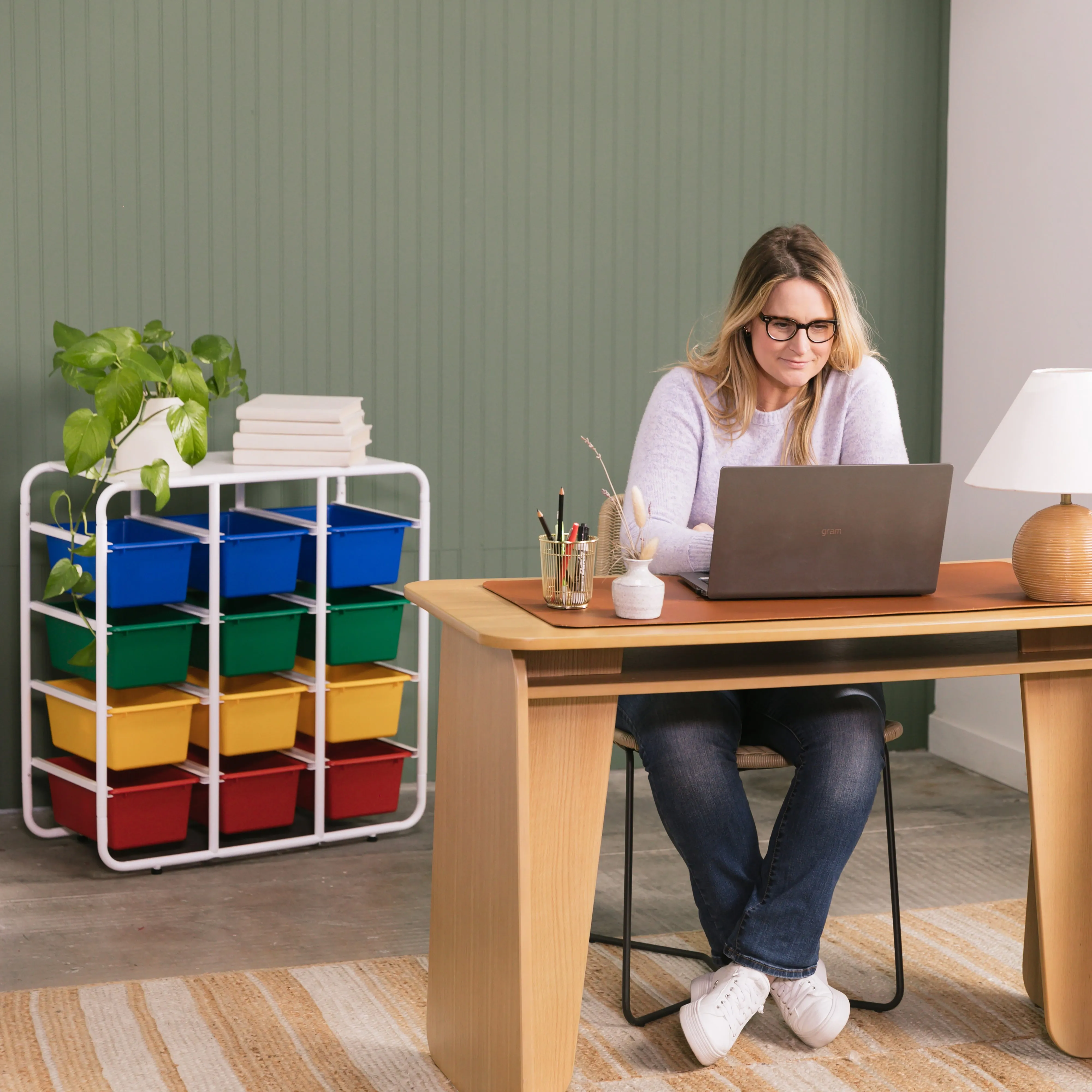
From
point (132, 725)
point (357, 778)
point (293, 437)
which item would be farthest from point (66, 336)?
point (357, 778)

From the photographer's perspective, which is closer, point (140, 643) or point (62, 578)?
point (62, 578)

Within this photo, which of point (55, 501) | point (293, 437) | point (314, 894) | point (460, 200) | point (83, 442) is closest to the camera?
point (83, 442)

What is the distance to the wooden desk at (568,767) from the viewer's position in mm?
1902

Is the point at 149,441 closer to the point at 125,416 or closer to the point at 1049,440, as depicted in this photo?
the point at 125,416

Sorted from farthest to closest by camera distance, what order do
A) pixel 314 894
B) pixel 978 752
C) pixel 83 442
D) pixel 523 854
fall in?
→ pixel 978 752, pixel 314 894, pixel 83 442, pixel 523 854

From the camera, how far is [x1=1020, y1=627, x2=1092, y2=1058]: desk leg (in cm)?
216

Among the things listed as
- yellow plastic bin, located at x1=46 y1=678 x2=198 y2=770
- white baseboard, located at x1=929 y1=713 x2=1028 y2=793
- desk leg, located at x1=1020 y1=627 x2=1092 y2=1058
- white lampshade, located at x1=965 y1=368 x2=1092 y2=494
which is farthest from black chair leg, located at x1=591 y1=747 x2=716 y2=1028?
white baseboard, located at x1=929 y1=713 x2=1028 y2=793

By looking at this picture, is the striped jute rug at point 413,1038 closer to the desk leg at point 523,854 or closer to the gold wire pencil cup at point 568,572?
the desk leg at point 523,854

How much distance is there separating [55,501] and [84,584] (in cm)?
46

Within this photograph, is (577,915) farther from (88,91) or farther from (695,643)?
(88,91)

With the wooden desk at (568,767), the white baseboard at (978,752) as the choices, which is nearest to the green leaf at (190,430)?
the wooden desk at (568,767)

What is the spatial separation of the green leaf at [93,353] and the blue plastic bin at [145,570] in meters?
0.39

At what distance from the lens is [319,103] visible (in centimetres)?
343

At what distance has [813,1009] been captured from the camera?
2.21 meters
